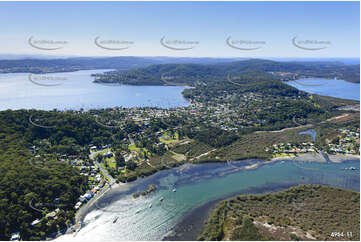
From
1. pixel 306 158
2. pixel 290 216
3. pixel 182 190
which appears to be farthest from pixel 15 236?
pixel 306 158

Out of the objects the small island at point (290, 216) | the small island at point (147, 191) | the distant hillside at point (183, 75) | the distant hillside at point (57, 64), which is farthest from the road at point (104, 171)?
the distant hillside at point (57, 64)

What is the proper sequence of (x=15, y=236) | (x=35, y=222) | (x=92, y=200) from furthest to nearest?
(x=92, y=200), (x=35, y=222), (x=15, y=236)

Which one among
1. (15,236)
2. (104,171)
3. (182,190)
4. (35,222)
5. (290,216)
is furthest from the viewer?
(104,171)

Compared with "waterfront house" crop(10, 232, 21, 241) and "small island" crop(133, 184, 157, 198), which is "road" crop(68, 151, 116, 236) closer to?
"small island" crop(133, 184, 157, 198)

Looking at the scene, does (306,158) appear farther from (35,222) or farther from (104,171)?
(35,222)

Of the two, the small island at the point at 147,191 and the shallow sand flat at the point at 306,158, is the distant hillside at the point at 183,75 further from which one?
the small island at the point at 147,191

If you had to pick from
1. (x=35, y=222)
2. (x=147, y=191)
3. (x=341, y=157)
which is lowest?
(x=147, y=191)

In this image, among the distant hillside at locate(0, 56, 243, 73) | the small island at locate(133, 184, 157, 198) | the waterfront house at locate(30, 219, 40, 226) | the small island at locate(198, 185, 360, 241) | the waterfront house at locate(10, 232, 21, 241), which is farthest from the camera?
the distant hillside at locate(0, 56, 243, 73)

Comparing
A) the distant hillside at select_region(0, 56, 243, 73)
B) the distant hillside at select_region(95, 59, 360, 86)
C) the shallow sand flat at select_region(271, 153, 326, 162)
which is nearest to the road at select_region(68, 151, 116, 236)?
the shallow sand flat at select_region(271, 153, 326, 162)
